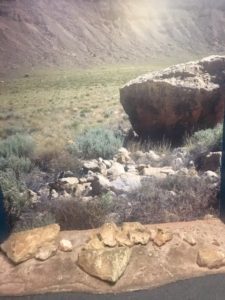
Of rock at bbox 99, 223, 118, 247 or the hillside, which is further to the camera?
rock at bbox 99, 223, 118, 247

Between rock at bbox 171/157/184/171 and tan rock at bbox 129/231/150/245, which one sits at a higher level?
rock at bbox 171/157/184/171

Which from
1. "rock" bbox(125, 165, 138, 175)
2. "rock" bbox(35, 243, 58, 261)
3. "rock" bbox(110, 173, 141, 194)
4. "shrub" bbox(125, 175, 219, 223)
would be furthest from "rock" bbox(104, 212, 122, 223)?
"rock" bbox(35, 243, 58, 261)

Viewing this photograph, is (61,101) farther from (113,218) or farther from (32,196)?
(113,218)

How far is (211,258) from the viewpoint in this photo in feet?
15.6

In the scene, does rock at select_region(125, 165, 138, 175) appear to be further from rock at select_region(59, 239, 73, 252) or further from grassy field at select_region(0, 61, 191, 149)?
rock at select_region(59, 239, 73, 252)

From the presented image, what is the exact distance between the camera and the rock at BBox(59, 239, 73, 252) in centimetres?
487

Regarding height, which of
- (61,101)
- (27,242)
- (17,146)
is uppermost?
(61,101)

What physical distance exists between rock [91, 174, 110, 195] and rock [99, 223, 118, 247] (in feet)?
1.51

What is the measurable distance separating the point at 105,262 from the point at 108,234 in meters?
0.47

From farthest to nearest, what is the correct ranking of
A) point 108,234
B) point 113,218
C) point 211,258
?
point 113,218 → point 108,234 → point 211,258

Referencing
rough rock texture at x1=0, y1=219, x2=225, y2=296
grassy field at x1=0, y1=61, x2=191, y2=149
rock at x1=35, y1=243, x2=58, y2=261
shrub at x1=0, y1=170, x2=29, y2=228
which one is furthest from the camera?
shrub at x1=0, y1=170, x2=29, y2=228

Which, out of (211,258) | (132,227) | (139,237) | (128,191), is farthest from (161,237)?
(128,191)

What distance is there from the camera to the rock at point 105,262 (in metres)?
4.53

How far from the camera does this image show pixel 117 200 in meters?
5.41
